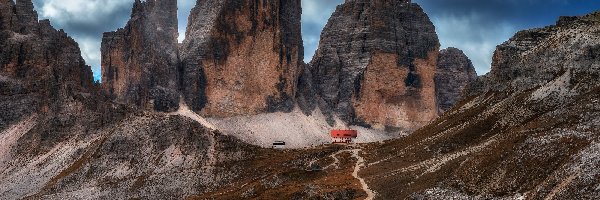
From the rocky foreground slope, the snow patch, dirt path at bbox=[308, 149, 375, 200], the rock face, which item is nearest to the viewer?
the rock face

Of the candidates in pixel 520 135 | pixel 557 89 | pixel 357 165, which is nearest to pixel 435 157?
pixel 520 135

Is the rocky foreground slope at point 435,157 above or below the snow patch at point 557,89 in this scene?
below

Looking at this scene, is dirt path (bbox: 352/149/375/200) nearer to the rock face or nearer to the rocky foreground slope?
the rocky foreground slope

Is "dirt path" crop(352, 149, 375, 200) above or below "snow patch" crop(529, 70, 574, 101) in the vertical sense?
below

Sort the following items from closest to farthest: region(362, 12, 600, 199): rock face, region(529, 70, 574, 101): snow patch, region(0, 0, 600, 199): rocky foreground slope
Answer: region(362, 12, 600, 199): rock face < region(0, 0, 600, 199): rocky foreground slope < region(529, 70, 574, 101): snow patch

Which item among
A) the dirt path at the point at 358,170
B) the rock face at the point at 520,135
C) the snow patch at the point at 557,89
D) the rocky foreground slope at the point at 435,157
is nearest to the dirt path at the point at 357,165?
the dirt path at the point at 358,170

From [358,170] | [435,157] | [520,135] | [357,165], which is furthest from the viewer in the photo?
[357,165]

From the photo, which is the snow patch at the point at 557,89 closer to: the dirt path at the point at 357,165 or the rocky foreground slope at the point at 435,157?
the rocky foreground slope at the point at 435,157

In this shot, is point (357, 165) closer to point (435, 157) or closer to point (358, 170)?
point (358, 170)

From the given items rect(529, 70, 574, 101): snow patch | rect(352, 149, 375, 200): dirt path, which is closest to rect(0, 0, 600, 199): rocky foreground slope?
rect(529, 70, 574, 101): snow patch
